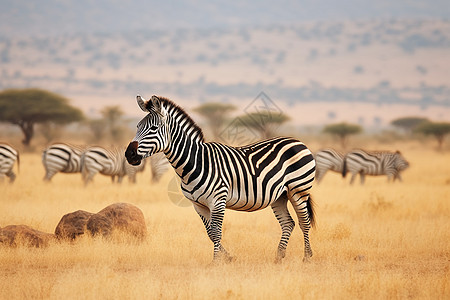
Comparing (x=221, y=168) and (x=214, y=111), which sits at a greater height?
(x=214, y=111)

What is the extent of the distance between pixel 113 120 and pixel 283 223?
4581 cm

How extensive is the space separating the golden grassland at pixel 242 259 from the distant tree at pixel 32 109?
29546mm

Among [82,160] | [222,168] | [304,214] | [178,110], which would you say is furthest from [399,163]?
[178,110]

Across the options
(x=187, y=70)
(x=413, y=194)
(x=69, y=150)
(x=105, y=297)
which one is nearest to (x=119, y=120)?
(x=69, y=150)

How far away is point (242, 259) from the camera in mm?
9336

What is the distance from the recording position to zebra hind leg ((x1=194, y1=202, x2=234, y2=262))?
333 inches

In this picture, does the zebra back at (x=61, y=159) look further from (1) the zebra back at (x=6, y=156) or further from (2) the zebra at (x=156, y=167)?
(2) the zebra at (x=156, y=167)

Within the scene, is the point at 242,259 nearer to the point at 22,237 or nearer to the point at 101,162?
the point at 22,237

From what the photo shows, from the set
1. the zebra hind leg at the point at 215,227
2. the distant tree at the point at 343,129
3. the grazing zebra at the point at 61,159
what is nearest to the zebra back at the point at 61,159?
the grazing zebra at the point at 61,159

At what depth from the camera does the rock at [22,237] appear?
31.1 ft

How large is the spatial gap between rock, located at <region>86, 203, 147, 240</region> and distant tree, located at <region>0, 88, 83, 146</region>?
1296 inches

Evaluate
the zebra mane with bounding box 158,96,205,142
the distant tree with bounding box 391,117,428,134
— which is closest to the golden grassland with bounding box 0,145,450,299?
the zebra mane with bounding box 158,96,205,142

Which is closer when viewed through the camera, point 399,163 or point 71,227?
point 71,227

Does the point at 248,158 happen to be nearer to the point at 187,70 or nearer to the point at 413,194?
the point at 413,194
